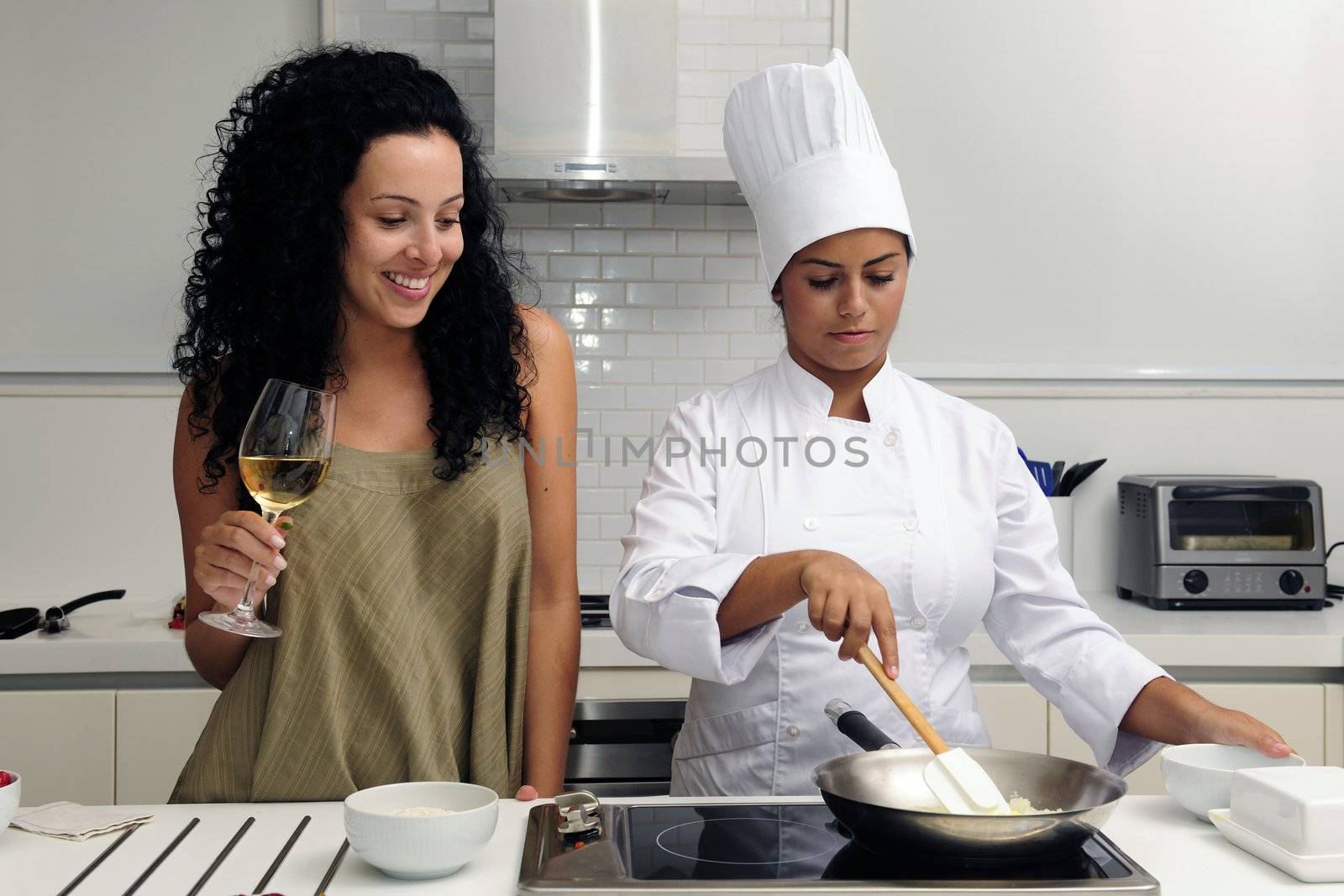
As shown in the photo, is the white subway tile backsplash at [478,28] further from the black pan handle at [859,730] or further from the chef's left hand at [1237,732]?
the chef's left hand at [1237,732]

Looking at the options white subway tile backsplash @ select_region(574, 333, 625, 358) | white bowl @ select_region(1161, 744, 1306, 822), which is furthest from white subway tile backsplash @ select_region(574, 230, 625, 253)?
white bowl @ select_region(1161, 744, 1306, 822)

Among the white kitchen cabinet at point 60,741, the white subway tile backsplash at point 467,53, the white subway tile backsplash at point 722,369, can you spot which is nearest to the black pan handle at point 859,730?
the white kitchen cabinet at point 60,741

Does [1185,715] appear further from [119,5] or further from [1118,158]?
[119,5]

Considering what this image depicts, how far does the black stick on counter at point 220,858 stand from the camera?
1115 mm

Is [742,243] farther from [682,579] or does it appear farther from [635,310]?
[682,579]

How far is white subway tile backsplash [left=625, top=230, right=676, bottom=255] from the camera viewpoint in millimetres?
3211

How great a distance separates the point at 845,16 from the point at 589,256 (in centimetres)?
89

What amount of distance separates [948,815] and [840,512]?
67 centimetres

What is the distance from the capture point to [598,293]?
3.22m

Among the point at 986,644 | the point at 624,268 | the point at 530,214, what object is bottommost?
the point at 986,644

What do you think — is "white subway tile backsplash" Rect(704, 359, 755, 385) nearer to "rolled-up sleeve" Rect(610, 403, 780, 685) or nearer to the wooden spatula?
"rolled-up sleeve" Rect(610, 403, 780, 685)

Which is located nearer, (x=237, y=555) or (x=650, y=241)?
(x=237, y=555)

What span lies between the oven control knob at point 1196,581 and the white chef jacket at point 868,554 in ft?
4.58

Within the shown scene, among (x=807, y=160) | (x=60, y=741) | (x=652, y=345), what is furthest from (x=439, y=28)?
(x=60, y=741)
